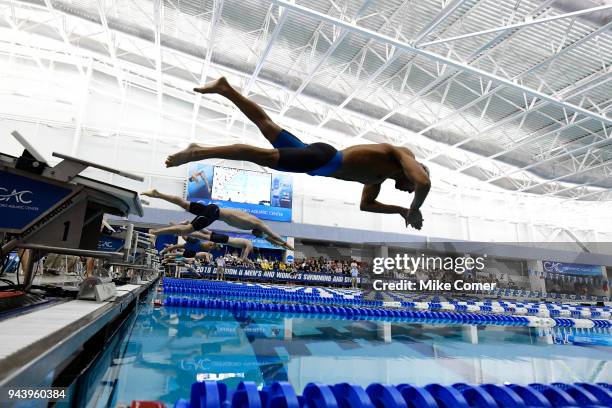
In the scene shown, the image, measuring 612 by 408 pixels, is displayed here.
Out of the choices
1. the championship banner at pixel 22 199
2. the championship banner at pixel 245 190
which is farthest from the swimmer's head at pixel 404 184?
the championship banner at pixel 245 190

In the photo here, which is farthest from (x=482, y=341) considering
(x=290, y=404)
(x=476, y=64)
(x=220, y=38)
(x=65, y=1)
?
(x=65, y=1)

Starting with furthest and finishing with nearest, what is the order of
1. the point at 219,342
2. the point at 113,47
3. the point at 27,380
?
the point at 113,47 → the point at 219,342 → the point at 27,380

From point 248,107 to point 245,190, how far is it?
775 inches

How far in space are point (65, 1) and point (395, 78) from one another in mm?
13364

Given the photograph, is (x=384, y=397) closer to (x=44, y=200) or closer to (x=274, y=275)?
(x=44, y=200)

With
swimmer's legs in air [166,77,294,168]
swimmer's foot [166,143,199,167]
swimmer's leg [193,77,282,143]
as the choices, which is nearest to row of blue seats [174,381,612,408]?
swimmer's legs in air [166,77,294,168]

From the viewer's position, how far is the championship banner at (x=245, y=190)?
2166 centimetres

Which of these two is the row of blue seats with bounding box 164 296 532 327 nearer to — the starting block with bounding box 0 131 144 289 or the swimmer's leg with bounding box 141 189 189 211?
the swimmer's leg with bounding box 141 189 189 211

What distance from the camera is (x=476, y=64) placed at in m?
12.9

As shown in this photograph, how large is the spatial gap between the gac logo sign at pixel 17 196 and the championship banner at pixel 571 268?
30743mm

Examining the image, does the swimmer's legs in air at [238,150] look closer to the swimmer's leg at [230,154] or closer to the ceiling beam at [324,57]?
the swimmer's leg at [230,154]

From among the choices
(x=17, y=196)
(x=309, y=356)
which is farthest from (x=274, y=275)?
(x=17, y=196)

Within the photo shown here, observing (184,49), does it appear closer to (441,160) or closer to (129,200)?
(129,200)

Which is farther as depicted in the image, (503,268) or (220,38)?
(503,268)
